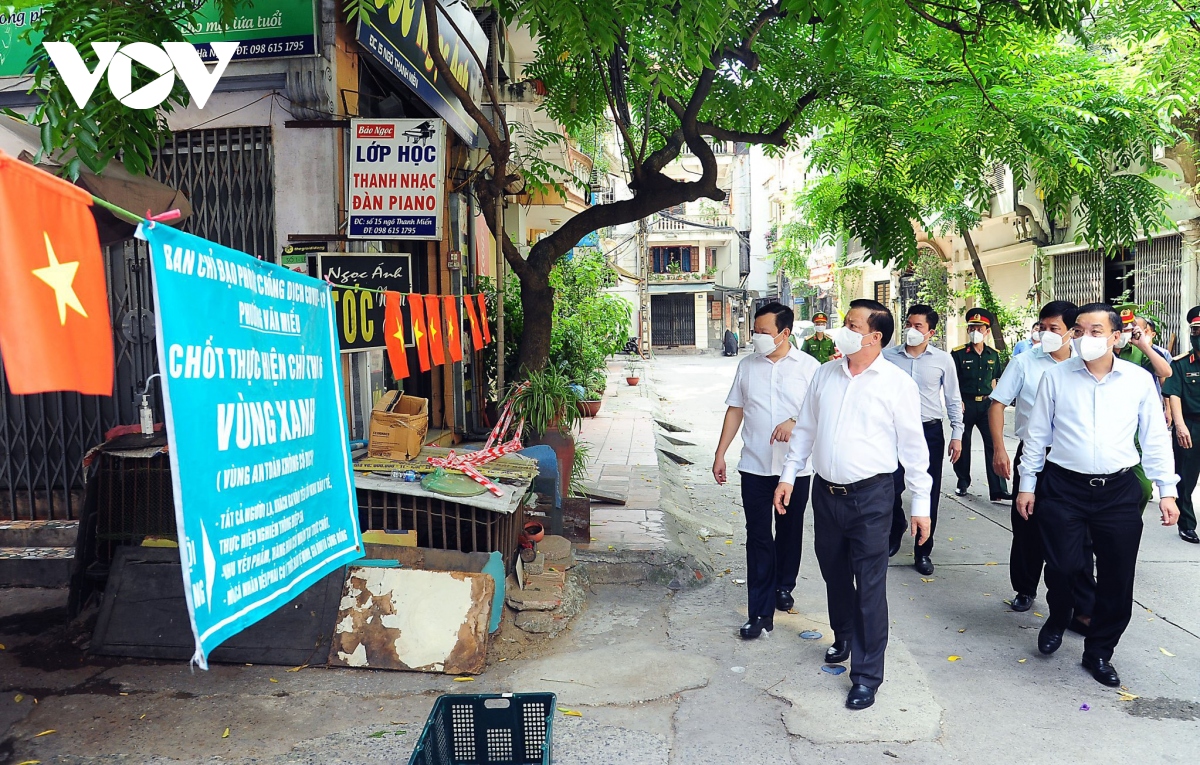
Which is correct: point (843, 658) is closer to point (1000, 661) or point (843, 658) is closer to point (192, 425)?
point (1000, 661)

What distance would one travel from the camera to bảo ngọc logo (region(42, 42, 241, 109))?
3.68 m

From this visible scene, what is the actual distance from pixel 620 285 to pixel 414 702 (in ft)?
141

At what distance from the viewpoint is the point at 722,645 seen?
17.8 ft

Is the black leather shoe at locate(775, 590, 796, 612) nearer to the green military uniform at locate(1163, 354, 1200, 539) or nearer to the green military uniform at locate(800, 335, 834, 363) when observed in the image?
the green military uniform at locate(1163, 354, 1200, 539)

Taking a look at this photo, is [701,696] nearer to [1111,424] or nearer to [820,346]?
[1111,424]

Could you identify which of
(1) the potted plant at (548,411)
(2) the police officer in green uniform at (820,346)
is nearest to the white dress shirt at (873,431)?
(1) the potted plant at (548,411)

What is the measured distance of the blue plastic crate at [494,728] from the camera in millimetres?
3756

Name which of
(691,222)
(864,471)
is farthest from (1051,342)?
(691,222)

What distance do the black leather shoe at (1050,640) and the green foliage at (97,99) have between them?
5476mm

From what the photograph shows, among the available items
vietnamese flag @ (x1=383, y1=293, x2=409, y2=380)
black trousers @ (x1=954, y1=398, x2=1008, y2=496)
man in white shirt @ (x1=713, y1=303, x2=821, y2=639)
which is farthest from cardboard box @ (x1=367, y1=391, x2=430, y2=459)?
black trousers @ (x1=954, y1=398, x2=1008, y2=496)

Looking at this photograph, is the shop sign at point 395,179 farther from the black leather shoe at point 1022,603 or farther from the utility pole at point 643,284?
the utility pole at point 643,284

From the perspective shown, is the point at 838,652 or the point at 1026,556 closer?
the point at 838,652

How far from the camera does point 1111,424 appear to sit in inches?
186

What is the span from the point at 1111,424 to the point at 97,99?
5.39 m
